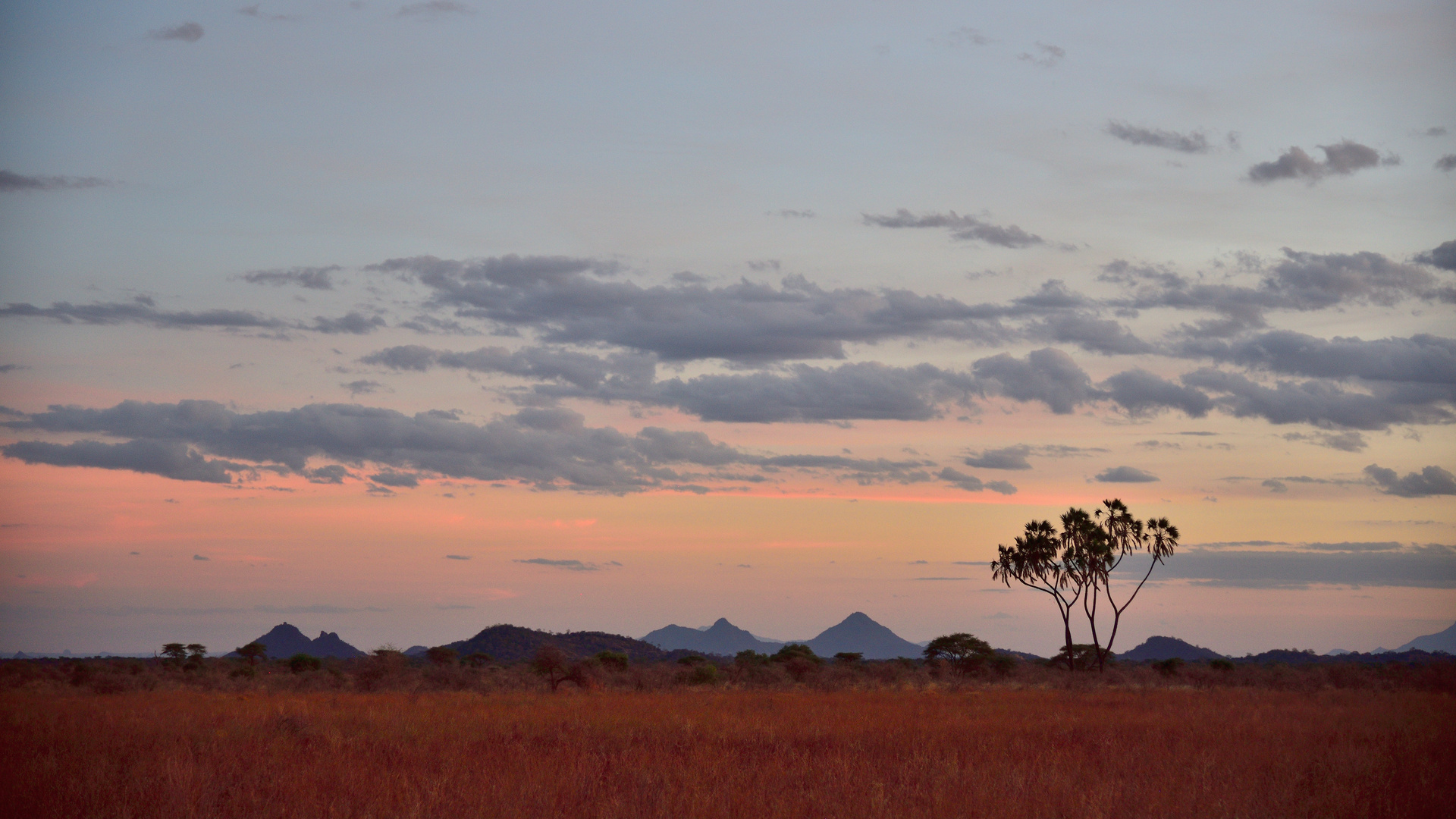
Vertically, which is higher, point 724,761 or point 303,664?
point 724,761

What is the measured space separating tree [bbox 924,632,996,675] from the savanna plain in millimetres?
32743

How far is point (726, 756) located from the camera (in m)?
15.9

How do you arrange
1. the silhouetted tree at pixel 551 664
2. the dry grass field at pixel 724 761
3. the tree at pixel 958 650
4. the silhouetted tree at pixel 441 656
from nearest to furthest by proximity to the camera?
the dry grass field at pixel 724 761 < the silhouetted tree at pixel 551 664 < the silhouetted tree at pixel 441 656 < the tree at pixel 958 650

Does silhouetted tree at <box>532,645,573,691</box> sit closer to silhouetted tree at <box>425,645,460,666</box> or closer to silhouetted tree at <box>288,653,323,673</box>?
silhouetted tree at <box>425,645,460,666</box>

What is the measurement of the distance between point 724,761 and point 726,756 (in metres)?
0.59

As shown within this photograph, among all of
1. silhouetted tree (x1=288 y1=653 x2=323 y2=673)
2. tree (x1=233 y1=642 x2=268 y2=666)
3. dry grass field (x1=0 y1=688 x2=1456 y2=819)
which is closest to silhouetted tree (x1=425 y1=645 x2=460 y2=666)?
silhouetted tree (x1=288 y1=653 x2=323 y2=673)

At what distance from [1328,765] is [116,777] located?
18.9m

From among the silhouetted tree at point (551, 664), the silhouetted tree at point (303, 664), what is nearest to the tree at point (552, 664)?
the silhouetted tree at point (551, 664)

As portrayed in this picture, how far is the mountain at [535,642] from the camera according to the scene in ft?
395

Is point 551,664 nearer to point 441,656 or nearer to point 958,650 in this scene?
point 441,656

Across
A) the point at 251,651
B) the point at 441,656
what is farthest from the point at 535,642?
the point at 441,656

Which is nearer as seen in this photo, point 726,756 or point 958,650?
point 726,756

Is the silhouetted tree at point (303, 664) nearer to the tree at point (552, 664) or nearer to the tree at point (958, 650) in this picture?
the tree at point (552, 664)

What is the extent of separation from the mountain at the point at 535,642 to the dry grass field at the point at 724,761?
9383cm
